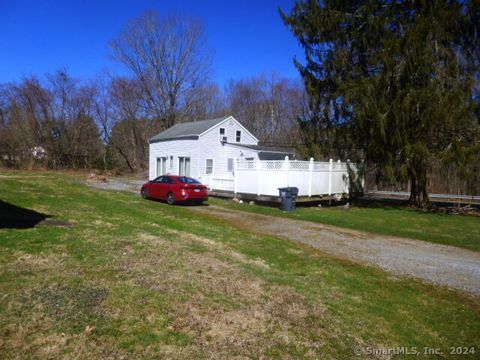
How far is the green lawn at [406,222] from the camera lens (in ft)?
36.7

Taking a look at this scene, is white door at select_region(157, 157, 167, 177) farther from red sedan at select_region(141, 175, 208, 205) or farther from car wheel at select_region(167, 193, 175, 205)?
car wheel at select_region(167, 193, 175, 205)

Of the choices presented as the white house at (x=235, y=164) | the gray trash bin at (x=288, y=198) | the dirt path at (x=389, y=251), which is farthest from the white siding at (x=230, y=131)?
the dirt path at (x=389, y=251)

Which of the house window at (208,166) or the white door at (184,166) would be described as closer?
the house window at (208,166)

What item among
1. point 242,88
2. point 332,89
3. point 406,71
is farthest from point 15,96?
point 406,71

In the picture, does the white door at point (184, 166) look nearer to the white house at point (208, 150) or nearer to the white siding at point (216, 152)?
the white house at point (208, 150)

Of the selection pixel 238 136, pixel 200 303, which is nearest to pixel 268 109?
pixel 238 136

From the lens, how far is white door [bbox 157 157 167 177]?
2911 centimetres

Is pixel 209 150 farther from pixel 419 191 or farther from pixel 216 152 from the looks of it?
pixel 419 191

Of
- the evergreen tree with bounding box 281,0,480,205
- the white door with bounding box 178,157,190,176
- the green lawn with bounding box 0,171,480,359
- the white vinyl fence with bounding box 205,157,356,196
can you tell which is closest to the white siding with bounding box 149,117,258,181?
the white door with bounding box 178,157,190,176

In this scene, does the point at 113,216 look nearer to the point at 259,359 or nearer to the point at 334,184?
the point at 259,359

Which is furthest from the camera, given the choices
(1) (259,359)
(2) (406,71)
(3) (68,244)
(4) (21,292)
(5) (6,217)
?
(2) (406,71)

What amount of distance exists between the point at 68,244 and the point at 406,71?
1689cm

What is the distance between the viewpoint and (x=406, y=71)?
671 inches

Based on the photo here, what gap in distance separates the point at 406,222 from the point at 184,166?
1722 cm
